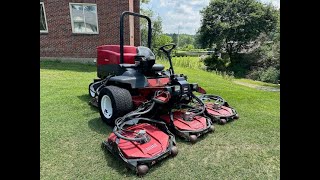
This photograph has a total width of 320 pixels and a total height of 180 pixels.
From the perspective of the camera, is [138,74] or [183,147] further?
[138,74]

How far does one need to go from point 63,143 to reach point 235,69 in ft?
64.2

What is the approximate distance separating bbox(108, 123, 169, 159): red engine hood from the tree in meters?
20.2

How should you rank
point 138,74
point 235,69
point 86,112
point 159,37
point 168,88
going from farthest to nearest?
1. point 159,37
2. point 235,69
3. point 86,112
4. point 138,74
5. point 168,88

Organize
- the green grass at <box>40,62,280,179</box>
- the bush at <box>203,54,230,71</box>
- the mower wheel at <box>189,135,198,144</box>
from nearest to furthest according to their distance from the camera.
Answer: the green grass at <box>40,62,280,179</box>, the mower wheel at <box>189,135,198,144</box>, the bush at <box>203,54,230,71</box>

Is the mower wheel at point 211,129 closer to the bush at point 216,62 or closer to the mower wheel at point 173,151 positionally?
the mower wheel at point 173,151

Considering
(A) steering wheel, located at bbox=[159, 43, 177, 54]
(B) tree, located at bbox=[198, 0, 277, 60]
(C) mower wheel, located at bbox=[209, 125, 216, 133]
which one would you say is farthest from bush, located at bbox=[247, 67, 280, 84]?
(C) mower wheel, located at bbox=[209, 125, 216, 133]

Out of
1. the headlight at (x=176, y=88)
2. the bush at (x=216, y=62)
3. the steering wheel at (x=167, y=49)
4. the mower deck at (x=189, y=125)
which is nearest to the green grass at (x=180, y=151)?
the mower deck at (x=189, y=125)

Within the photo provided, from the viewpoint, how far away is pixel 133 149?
103 inches

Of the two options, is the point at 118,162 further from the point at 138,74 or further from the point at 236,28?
the point at 236,28

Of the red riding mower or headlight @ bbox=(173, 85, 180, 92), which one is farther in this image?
headlight @ bbox=(173, 85, 180, 92)

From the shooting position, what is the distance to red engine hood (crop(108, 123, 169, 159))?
254 centimetres

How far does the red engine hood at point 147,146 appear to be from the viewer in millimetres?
2543

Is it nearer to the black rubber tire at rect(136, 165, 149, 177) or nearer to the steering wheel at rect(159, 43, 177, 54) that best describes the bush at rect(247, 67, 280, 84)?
the steering wheel at rect(159, 43, 177, 54)
